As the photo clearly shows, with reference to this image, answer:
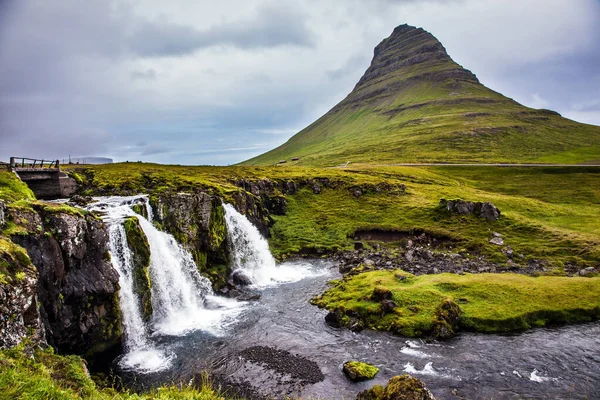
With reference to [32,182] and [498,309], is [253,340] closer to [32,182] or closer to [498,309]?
[498,309]

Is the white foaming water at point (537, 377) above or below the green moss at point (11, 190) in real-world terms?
below

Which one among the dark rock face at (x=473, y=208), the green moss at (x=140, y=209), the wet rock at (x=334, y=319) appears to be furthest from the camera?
the dark rock face at (x=473, y=208)

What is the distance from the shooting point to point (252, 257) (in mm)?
53344

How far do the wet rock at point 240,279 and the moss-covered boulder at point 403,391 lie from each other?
91.5ft

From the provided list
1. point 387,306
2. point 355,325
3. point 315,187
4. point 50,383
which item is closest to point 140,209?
point 355,325

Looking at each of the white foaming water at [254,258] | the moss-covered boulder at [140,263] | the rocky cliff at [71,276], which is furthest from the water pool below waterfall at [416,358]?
the white foaming water at [254,258]

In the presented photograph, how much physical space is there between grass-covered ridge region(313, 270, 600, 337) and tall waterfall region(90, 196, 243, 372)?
1275 cm

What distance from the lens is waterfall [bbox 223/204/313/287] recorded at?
49.2 metres

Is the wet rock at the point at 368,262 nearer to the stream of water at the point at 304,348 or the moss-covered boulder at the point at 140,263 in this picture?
the stream of water at the point at 304,348

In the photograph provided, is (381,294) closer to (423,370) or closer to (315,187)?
(423,370)

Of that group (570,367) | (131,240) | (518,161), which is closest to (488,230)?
(570,367)

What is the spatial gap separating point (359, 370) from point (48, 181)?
50.5 m

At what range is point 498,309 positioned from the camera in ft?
105

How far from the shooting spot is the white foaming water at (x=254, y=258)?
1935 inches
